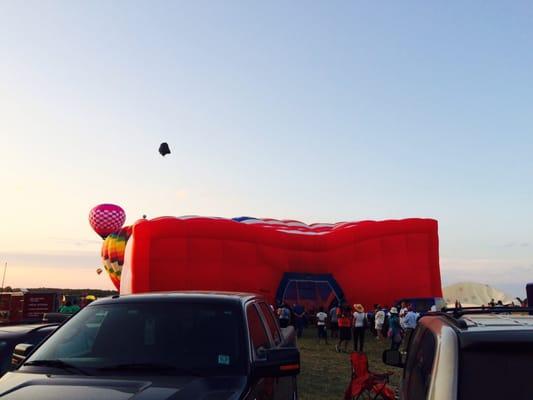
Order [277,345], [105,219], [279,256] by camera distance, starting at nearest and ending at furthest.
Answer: [277,345] → [279,256] → [105,219]

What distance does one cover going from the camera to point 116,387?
333 centimetres

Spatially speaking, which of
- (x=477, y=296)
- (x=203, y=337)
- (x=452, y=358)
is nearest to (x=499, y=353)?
(x=452, y=358)

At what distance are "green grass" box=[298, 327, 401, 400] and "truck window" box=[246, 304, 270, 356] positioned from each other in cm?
574

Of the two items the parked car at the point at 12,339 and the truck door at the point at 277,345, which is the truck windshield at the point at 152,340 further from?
the parked car at the point at 12,339

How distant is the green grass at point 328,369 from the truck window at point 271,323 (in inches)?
188

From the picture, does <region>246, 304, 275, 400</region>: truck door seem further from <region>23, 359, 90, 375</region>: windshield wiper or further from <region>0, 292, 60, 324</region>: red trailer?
<region>0, 292, 60, 324</region>: red trailer

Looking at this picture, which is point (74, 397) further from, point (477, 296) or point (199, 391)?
point (477, 296)

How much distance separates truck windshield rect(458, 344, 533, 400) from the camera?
8.60 ft

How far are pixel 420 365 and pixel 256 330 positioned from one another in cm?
140

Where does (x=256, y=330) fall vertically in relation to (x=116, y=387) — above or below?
above

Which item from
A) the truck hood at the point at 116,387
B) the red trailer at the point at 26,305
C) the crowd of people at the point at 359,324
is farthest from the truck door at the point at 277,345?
the red trailer at the point at 26,305

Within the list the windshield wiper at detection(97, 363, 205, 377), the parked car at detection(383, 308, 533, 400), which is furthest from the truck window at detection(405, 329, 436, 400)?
the windshield wiper at detection(97, 363, 205, 377)

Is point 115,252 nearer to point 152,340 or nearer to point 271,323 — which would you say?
point 271,323

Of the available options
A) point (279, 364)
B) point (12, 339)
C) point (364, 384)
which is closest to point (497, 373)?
point (279, 364)
